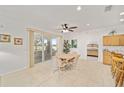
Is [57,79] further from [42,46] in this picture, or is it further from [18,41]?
[42,46]

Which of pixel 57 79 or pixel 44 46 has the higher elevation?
pixel 44 46

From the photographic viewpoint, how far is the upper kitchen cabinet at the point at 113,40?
22.5 ft

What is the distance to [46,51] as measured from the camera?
794 centimetres

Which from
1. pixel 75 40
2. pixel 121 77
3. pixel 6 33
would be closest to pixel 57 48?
pixel 75 40

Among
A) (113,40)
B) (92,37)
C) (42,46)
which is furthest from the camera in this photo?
(92,37)

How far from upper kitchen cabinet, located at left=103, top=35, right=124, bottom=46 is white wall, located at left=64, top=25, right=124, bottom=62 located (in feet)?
0.82

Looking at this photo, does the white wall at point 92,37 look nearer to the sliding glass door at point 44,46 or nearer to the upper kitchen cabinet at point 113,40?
the upper kitchen cabinet at point 113,40

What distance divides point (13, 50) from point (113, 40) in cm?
512

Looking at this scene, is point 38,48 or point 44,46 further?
point 44,46

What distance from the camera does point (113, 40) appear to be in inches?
281

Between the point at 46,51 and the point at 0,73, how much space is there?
11.9 ft

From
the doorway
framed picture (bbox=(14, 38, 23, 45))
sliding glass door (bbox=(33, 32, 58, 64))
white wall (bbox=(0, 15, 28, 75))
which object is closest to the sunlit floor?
white wall (bbox=(0, 15, 28, 75))

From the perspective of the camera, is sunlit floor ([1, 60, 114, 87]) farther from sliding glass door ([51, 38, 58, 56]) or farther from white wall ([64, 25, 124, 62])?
white wall ([64, 25, 124, 62])

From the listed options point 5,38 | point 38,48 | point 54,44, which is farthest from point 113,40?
point 5,38
